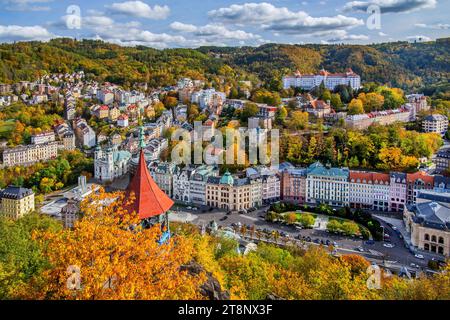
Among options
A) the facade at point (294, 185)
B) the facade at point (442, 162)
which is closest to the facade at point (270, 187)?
the facade at point (294, 185)

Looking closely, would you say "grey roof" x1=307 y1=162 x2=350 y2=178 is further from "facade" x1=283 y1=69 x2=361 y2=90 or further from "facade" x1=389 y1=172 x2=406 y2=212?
"facade" x1=283 y1=69 x2=361 y2=90

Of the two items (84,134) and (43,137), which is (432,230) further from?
(43,137)

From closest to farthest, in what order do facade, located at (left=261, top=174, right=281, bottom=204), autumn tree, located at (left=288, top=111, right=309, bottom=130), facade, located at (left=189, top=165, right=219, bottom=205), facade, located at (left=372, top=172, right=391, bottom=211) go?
facade, located at (left=372, top=172, right=391, bottom=211), facade, located at (left=261, top=174, right=281, bottom=204), facade, located at (left=189, top=165, right=219, bottom=205), autumn tree, located at (left=288, top=111, right=309, bottom=130)

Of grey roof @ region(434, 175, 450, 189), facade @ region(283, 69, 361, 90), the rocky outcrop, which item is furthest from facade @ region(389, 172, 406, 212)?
facade @ region(283, 69, 361, 90)
